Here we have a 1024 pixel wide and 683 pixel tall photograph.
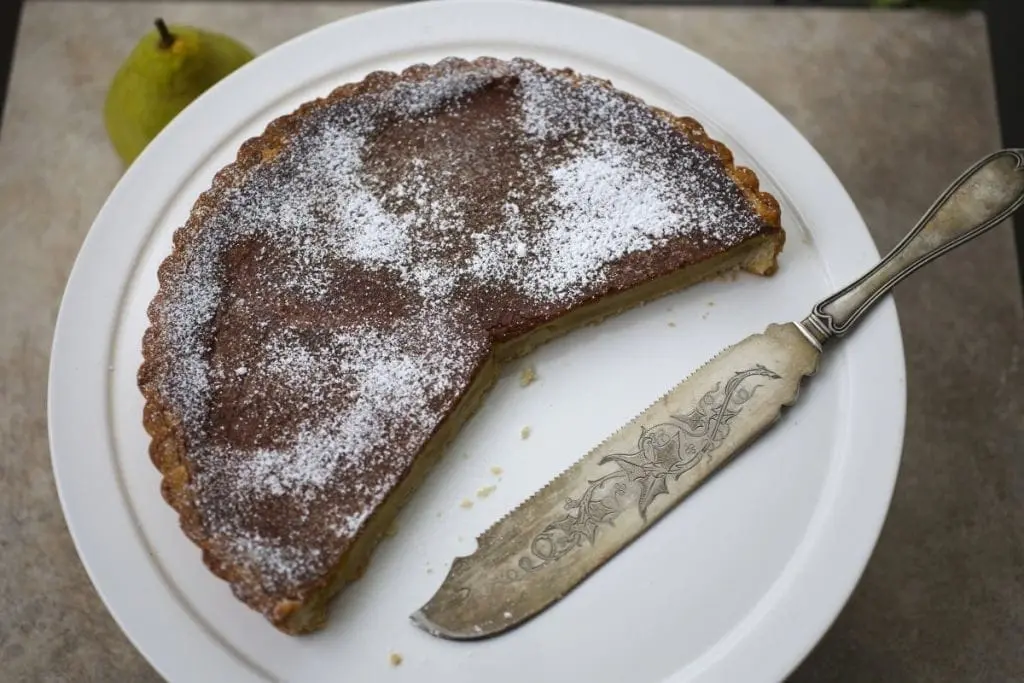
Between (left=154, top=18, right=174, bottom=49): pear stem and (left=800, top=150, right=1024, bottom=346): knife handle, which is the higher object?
(left=800, top=150, right=1024, bottom=346): knife handle

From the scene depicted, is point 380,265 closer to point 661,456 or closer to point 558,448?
point 558,448

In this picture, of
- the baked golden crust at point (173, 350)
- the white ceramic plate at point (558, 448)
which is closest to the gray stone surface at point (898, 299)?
the white ceramic plate at point (558, 448)

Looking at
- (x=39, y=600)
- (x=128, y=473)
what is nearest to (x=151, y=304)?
(x=128, y=473)

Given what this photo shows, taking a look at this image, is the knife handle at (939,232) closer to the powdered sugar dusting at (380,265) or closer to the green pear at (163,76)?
the powdered sugar dusting at (380,265)

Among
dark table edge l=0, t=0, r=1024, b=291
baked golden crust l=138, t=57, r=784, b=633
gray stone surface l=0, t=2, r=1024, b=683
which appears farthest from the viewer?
dark table edge l=0, t=0, r=1024, b=291

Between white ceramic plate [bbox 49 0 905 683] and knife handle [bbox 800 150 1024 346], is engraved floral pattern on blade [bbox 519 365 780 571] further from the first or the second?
knife handle [bbox 800 150 1024 346]

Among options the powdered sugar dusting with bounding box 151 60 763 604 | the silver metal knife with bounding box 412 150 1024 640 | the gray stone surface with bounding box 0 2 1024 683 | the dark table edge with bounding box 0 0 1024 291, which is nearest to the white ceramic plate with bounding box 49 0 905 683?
the silver metal knife with bounding box 412 150 1024 640
